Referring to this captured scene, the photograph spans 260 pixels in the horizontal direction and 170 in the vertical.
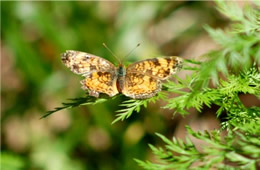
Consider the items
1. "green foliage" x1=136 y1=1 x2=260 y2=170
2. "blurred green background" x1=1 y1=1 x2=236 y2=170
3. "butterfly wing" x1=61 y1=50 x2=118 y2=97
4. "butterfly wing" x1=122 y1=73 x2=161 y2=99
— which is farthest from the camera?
"blurred green background" x1=1 y1=1 x2=236 y2=170

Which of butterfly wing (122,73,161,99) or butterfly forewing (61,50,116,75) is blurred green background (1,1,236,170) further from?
butterfly wing (122,73,161,99)

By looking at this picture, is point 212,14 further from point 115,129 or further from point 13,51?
point 13,51

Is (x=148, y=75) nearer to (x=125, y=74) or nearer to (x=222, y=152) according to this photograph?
(x=125, y=74)

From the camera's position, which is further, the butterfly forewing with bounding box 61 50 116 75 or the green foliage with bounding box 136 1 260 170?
the butterfly forewing with bounding box 61 50 116 75

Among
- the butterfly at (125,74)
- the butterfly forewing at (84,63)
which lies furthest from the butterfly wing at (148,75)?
the butterfly forewing at (84,63)

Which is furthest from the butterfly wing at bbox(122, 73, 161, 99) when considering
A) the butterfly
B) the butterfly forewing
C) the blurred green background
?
the blurred green background

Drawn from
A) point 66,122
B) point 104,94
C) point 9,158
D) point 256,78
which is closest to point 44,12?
point 66,122

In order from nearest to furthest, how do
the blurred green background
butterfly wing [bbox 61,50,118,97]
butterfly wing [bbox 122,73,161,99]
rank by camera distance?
1. butterfly wing [bbox 122,73,161,99]
2. butterfly wing [bbox 61,50,118,97]
3. the blurred green background

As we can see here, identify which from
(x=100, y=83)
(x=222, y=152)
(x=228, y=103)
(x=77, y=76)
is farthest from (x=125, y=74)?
(x=77, y=76)
